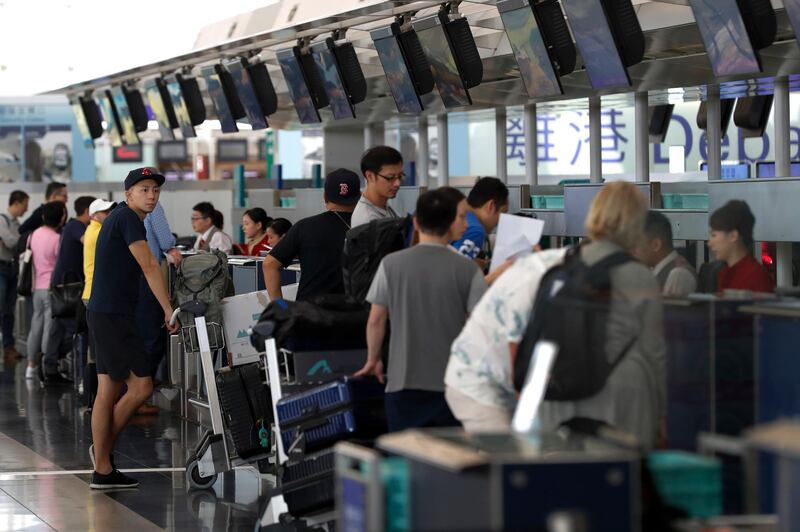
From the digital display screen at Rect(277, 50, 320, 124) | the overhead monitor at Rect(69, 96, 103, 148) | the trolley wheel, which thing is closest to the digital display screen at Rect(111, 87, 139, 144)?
the overhead monitor at Rect(69, 96, 103, 148)

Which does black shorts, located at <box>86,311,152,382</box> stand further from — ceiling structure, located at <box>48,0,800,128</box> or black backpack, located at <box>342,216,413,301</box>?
ceiling structure, located at <box>48,0,800,128</box>

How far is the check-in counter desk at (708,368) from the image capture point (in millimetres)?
3480

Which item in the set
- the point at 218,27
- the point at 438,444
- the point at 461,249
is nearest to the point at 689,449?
the point at 438,444

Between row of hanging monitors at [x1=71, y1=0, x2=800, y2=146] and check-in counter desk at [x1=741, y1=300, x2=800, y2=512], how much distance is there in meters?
3.54

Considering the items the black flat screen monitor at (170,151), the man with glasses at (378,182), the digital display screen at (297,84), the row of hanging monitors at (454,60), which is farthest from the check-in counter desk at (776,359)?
the black flat screen monitor at (170,151)

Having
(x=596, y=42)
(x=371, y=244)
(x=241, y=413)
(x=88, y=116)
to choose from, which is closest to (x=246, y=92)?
(x=88, y=116)

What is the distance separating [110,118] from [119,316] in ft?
38.5

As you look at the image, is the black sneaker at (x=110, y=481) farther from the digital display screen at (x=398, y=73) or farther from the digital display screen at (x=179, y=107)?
the digital display screen at (x=179, y=107)

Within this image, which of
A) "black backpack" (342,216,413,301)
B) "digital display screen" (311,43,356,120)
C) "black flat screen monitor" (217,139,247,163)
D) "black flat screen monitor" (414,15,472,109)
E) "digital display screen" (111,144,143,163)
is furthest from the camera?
"black flat screen monitor" (217,139,247,163)

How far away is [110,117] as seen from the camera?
58.9 feet

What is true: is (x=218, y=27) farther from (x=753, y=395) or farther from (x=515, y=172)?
(x=753, y=395)

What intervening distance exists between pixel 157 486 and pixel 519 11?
370 cm

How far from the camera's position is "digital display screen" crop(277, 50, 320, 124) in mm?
12039

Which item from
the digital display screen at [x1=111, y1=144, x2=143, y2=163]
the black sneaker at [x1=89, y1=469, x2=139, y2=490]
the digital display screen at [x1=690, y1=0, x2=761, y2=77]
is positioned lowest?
the black sneaker at [x1=89, y1=469, x2=139, y2=490]
